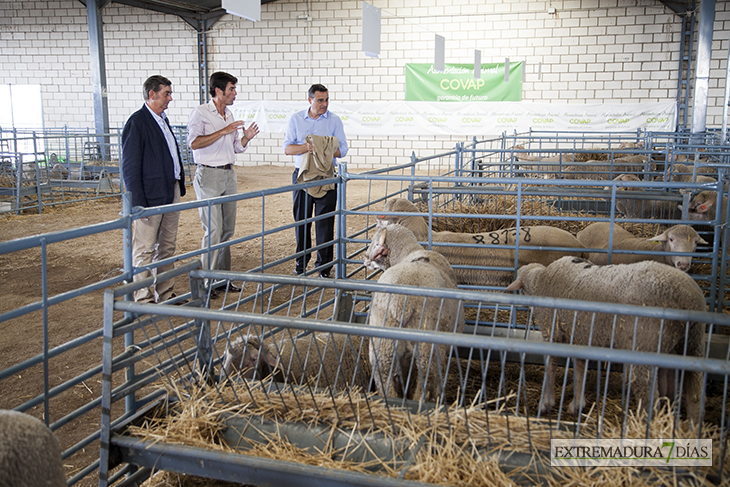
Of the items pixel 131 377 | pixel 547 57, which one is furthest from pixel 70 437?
pixel 547 57

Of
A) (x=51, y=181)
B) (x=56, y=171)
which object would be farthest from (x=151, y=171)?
(x=56, y=171)

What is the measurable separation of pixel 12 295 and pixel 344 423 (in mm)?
5179

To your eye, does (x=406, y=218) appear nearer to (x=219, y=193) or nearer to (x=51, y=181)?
(x=219, y=193)

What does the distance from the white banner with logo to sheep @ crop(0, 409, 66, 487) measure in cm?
1593

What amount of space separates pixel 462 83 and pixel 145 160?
1422 cm

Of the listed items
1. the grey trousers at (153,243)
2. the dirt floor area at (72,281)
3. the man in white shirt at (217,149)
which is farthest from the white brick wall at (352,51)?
the grey trousers at (153,243)

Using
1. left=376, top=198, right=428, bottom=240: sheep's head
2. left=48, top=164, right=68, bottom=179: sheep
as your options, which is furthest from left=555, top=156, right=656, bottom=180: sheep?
left=48, top=164, right=68, bottom=179: sheep

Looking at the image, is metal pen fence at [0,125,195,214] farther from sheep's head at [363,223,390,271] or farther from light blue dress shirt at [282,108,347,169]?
Result: sheep's head at [363,223,390,271]

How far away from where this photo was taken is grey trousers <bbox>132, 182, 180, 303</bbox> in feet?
16.8

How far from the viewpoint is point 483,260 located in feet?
17.1

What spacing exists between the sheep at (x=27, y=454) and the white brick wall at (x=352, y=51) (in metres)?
17.5

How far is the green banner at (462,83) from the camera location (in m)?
17.5

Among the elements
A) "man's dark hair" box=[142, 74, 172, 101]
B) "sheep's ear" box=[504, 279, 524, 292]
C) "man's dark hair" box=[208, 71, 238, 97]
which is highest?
"man's dark hair" box=[208, 71, 238, 97]

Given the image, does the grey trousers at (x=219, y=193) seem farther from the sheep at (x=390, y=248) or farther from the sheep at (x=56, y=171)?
the sheep at (x=56, y=171)
